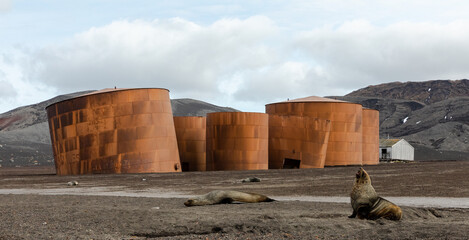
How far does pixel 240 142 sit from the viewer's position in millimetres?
40750

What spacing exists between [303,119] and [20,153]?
52.7 m

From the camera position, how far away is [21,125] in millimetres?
131250

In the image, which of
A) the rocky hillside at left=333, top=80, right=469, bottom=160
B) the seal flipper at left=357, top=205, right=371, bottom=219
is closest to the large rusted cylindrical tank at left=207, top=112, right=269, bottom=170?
the seal flipper at left=357, top=205, right=371, bottom=219

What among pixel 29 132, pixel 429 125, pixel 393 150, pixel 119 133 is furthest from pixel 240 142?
pixel 429 125

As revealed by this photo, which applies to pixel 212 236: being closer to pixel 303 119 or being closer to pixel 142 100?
pixel 142 100

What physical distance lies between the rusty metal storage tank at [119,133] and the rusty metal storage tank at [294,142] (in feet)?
32.4

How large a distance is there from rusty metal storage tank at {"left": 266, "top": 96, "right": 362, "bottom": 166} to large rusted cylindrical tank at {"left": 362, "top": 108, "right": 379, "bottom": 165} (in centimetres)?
659

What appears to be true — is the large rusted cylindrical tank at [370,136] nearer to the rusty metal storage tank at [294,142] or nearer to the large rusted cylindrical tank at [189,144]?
the rusty metal storage tank at [294,142]

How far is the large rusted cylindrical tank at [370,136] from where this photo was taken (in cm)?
5719

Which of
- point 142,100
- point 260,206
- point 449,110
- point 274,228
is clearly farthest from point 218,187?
point 449,110

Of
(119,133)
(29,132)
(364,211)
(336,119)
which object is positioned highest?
(29,132)

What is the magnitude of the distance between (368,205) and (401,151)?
81136mm

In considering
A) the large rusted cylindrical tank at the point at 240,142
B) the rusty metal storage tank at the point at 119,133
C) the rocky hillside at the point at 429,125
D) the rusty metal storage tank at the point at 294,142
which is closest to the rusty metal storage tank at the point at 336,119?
the rusty metal storage tank at the point at 294,142

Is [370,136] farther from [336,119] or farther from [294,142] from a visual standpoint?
[294,142]
